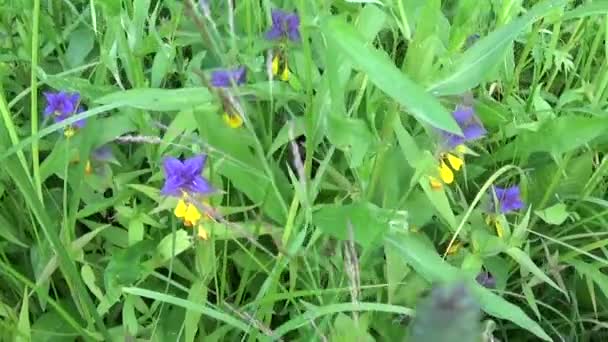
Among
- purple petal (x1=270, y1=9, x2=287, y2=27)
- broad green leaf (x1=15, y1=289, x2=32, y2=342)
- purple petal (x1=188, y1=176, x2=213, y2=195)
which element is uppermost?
purple petal (x1=270, y1=9, x2=287, y2=27)

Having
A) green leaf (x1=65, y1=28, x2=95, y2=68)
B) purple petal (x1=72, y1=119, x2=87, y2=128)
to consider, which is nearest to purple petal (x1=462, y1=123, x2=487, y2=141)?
purple petal (x1=72, y1=119, x2=87, y2=128)

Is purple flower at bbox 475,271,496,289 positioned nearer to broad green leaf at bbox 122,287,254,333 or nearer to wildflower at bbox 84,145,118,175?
broad green leaf at bbox 122,287,254,333

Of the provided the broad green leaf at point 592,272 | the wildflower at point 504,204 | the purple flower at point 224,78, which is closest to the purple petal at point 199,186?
the purple flower at point 224,78

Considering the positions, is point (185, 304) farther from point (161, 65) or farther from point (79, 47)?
point (79, 47)

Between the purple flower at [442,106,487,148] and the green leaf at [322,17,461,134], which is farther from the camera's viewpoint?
the purple flower at [442,106,487,148]

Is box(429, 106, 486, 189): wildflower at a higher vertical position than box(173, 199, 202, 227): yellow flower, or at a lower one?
higher
